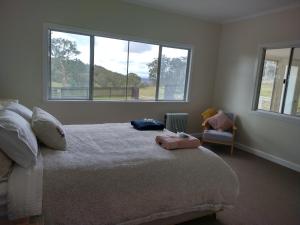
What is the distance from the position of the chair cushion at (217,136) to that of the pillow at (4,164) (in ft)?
11.6

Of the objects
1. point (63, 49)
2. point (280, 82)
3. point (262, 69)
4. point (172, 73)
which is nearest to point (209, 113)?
point (172, 73)

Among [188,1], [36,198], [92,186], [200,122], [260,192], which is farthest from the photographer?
[200,122]

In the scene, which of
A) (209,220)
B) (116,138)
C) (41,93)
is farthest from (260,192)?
(41,93)

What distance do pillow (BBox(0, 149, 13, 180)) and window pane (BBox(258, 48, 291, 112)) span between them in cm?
421

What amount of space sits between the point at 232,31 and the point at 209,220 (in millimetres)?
4034

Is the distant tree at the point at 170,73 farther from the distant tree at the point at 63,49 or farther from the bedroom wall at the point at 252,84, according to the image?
the distant tree at the point at 63,49

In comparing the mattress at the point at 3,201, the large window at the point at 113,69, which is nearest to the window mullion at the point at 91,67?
the large window at the point at 113,69

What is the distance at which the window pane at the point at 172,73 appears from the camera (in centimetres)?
481

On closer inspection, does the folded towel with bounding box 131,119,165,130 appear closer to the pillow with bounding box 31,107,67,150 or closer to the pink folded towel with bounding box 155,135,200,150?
the pink folded towel with bounding box 155,135,200,150

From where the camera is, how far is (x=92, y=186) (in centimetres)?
158

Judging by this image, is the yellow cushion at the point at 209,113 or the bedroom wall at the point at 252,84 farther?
the yellow cushion at the point at 209,113

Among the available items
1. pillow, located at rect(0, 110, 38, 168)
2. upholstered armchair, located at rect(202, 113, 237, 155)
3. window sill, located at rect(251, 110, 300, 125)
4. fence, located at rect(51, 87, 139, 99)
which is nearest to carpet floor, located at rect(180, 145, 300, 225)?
upholstered armchair, located at rect(202, 113, 237, 155)

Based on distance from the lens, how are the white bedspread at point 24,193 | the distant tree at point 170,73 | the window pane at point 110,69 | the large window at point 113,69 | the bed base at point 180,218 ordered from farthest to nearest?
the distant tree at point 170,73 → the window pane at point 110,69 → the large window at point 113,69 → the bed base at point 180,218 → the white bedspread at point 24,193

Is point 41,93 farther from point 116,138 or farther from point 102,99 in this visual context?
point 116,138
